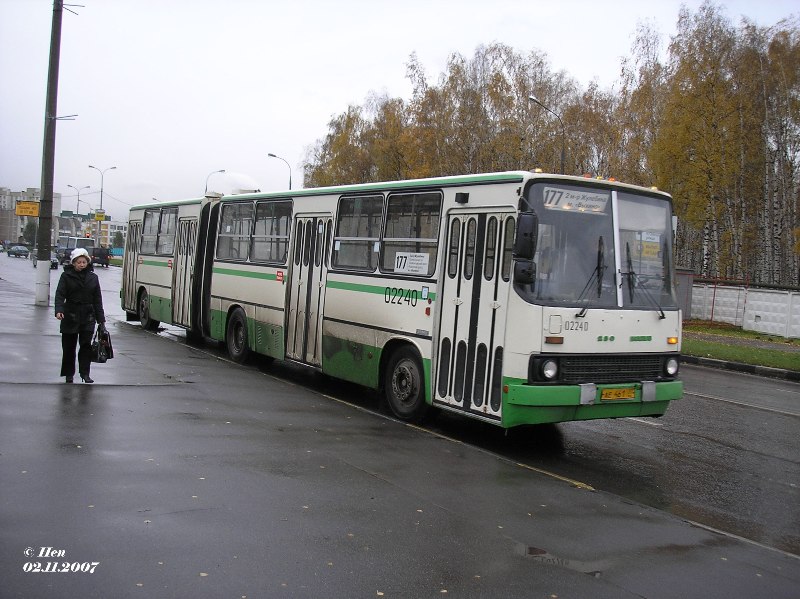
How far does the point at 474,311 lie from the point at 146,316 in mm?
13134

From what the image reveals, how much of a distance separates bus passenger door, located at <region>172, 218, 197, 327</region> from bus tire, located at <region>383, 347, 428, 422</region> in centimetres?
797

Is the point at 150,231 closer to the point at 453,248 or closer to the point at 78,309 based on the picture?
the point at 78,309

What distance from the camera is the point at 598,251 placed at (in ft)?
28.8

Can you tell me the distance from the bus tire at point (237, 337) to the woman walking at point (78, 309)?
425cm

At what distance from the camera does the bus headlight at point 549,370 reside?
8.34 meters

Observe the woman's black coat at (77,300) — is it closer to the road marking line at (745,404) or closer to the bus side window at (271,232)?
the bus side window at (271,232)

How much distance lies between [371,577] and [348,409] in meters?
6.15

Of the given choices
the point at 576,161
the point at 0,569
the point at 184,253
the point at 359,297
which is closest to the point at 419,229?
the point at 359,297

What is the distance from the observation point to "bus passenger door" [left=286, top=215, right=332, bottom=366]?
40.6ft

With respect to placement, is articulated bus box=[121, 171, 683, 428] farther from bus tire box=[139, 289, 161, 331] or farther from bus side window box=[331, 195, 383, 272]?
bus tire box=[139, 289, 161, 331]

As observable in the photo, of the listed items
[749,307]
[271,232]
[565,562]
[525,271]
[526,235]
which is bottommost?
[565,562]

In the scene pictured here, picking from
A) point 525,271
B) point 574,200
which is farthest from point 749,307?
point 525,271

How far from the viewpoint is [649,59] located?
53.5 metres

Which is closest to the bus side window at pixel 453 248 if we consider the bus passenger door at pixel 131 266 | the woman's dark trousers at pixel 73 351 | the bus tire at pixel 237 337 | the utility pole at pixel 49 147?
the woman's dark trousers at pixel 73 351
